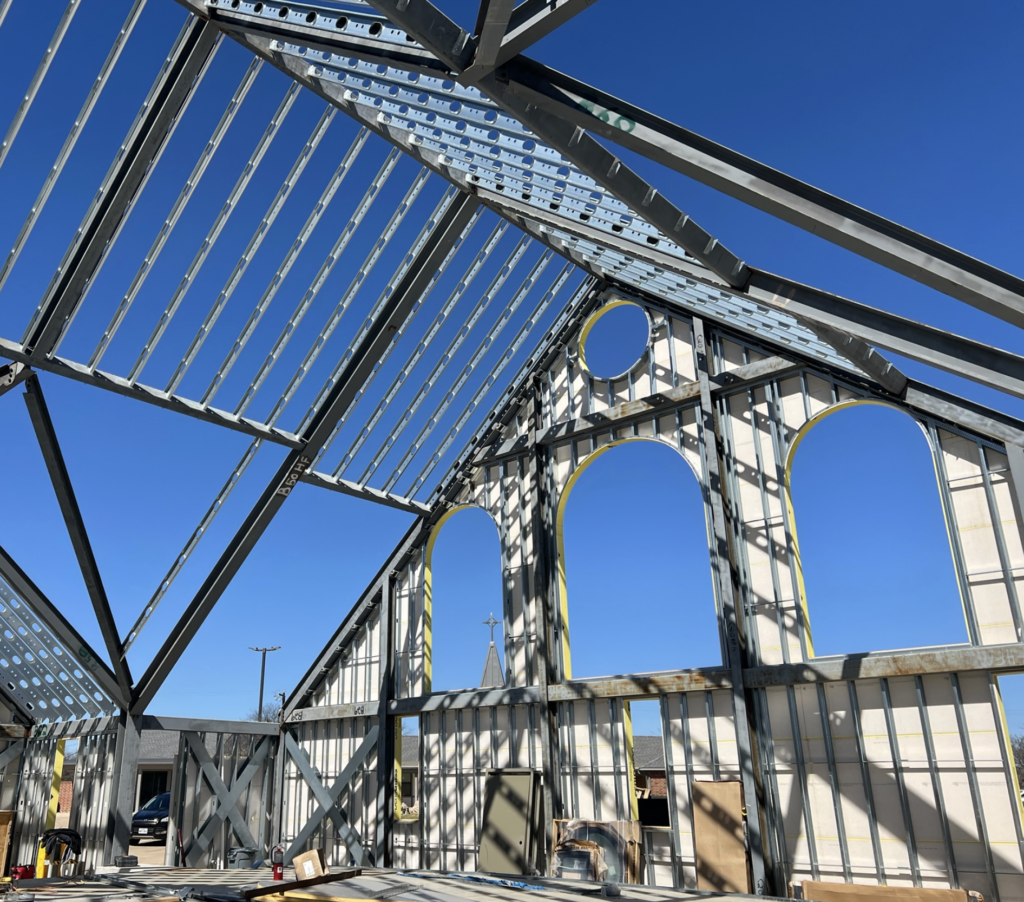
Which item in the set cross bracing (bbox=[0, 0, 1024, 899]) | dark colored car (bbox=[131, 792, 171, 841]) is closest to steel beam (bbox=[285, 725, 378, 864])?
cross bracing (bbox=[0, 0, 1024, 899])

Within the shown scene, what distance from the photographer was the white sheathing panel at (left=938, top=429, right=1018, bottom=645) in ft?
34.8

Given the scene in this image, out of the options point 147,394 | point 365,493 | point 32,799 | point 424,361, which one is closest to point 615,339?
point 424,361

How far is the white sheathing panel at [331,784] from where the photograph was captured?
1638 cm

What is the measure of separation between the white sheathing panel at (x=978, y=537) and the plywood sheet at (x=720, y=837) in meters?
4.10

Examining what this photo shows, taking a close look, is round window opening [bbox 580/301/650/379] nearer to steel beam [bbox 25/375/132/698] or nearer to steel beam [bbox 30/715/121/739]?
steel beam [bbox 25/375/132/698]

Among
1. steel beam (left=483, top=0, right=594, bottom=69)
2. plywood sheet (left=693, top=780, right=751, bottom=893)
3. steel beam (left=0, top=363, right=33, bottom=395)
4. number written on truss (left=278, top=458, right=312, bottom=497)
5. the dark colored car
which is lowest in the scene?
the dark colored car

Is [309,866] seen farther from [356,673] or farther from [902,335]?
[902,335]

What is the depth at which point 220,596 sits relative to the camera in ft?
49.1

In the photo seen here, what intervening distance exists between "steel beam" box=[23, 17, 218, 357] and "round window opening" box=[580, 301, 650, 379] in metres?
8.43

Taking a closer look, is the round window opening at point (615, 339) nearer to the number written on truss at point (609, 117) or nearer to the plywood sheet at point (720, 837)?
the plywood sheet at point (720, 837)

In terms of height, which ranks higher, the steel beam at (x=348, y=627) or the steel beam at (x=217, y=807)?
the steel beam at (x=348, y=627)

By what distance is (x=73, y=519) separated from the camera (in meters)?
13.0

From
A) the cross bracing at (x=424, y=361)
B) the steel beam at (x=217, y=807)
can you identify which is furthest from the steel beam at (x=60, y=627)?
the steel beam at (x=217, y=807)

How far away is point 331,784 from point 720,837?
904 centimetres
